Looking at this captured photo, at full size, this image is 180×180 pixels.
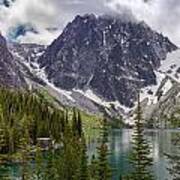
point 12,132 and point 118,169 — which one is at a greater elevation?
point 12,132

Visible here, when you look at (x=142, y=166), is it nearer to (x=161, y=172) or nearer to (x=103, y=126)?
(x=103, y=126)

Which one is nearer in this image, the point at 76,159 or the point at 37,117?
the point at 76,159

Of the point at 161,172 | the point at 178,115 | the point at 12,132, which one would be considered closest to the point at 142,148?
the point at 178,115

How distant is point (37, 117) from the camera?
648 feet

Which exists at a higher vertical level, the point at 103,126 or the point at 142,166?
the point at 103,126

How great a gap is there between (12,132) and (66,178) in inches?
3300

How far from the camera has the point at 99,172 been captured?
39188mm

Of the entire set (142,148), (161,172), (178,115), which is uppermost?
(178,115)

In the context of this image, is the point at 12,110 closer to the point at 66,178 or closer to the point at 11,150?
the point at 11,150

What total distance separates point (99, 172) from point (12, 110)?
16340cm

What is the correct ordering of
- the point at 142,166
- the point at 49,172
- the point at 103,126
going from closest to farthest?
the point at 142,166 → the point at 103,126 → the point at 49,172

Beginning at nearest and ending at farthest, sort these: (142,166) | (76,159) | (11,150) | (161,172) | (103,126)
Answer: (142,166)
(103,126)
(76,159)
(161,172)
(11,150)

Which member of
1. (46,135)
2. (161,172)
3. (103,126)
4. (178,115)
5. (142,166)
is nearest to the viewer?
(142,166)

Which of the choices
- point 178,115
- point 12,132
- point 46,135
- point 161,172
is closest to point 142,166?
point 178,115
